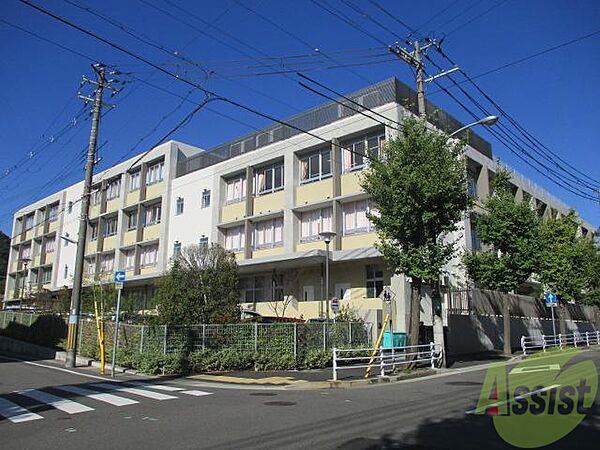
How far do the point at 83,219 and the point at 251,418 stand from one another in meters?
15.9

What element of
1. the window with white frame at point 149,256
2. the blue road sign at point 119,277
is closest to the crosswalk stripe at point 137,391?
the blue road sign at point 119,277

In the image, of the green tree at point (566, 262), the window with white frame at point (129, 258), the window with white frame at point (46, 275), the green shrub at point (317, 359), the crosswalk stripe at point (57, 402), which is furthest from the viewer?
the window with white frame at point (46, 275)

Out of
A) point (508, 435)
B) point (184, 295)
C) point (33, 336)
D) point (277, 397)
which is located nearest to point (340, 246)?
point (184, 295)

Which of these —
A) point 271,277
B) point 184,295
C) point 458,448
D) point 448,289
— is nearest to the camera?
point 458,448

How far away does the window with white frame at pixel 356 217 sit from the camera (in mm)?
26938

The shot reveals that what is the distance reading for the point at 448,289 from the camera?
81.7ft

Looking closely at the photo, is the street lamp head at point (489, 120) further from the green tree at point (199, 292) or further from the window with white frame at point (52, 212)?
the window with white frame at point (52, 212)

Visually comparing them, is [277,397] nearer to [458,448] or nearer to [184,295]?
[458,448]

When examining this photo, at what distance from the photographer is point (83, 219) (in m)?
22.0

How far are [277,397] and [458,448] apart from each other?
6.19 m

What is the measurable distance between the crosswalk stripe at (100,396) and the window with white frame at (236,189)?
2159 centimetres

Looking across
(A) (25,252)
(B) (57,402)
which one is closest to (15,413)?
(B) (57,402)

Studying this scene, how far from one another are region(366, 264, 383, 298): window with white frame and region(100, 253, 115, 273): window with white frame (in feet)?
89.0
